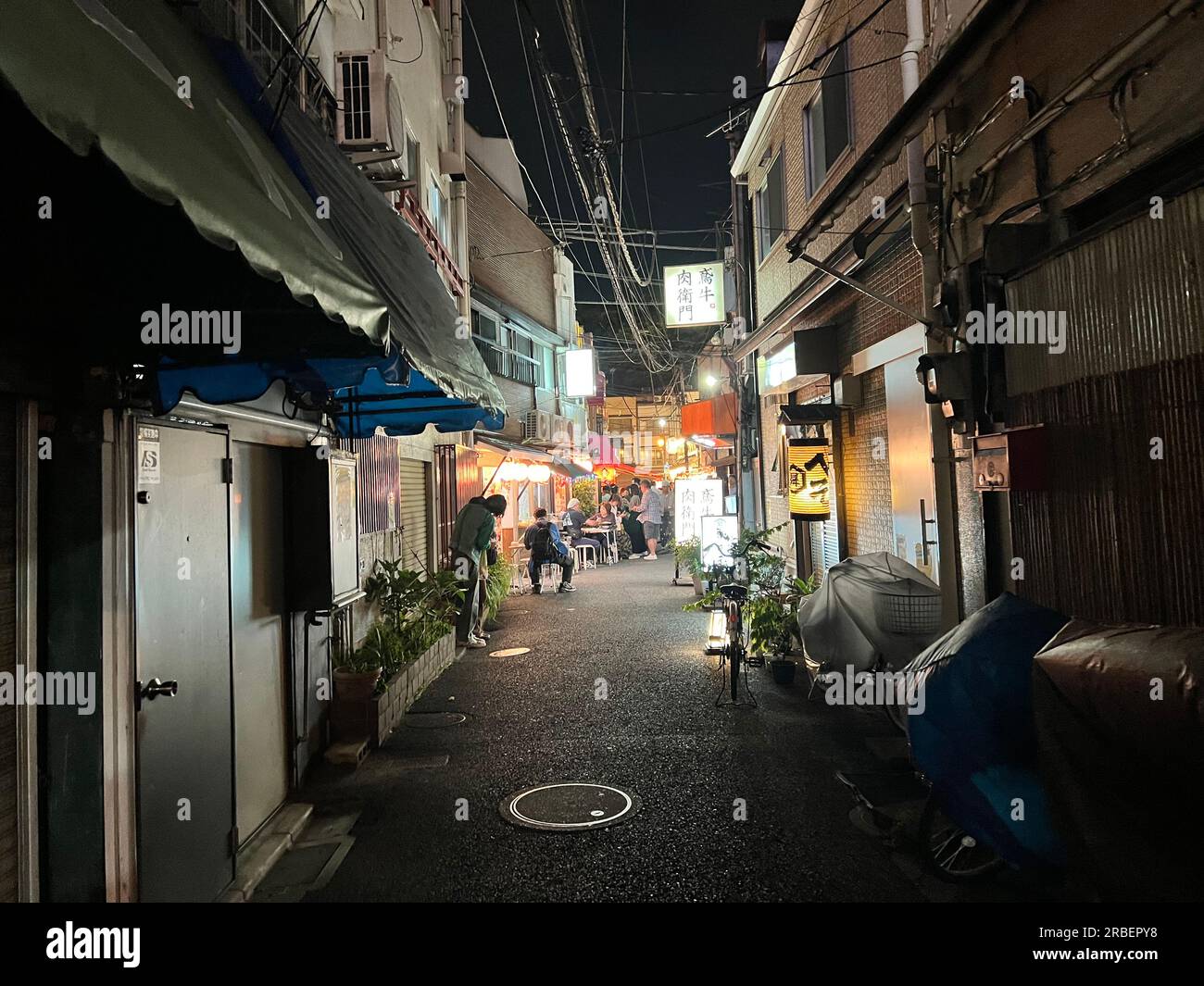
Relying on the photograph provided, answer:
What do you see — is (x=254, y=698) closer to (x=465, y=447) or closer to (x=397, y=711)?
(x=397, y=711)

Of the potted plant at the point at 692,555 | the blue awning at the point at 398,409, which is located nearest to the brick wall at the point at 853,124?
the blue awning at the point at 398,409

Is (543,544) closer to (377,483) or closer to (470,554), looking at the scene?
(470,554)

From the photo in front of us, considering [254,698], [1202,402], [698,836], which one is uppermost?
[1202,402]

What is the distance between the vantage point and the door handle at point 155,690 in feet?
13.3

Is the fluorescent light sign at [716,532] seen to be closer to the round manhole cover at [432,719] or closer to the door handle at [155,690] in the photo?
the round manhole cover at [432,719]

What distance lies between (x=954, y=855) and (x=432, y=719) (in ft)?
18.9

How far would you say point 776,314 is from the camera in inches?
562

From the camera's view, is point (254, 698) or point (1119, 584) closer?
point (1119, 584)

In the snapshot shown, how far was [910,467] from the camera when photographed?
8.92 meters

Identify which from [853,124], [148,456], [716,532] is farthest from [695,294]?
[148,456]

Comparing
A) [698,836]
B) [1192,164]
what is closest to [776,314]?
[1192,164]

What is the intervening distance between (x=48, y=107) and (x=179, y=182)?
433 mm

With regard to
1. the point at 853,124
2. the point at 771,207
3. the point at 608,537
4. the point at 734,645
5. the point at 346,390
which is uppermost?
the point at 771,207

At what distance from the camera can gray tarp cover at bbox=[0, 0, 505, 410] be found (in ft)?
6.25
